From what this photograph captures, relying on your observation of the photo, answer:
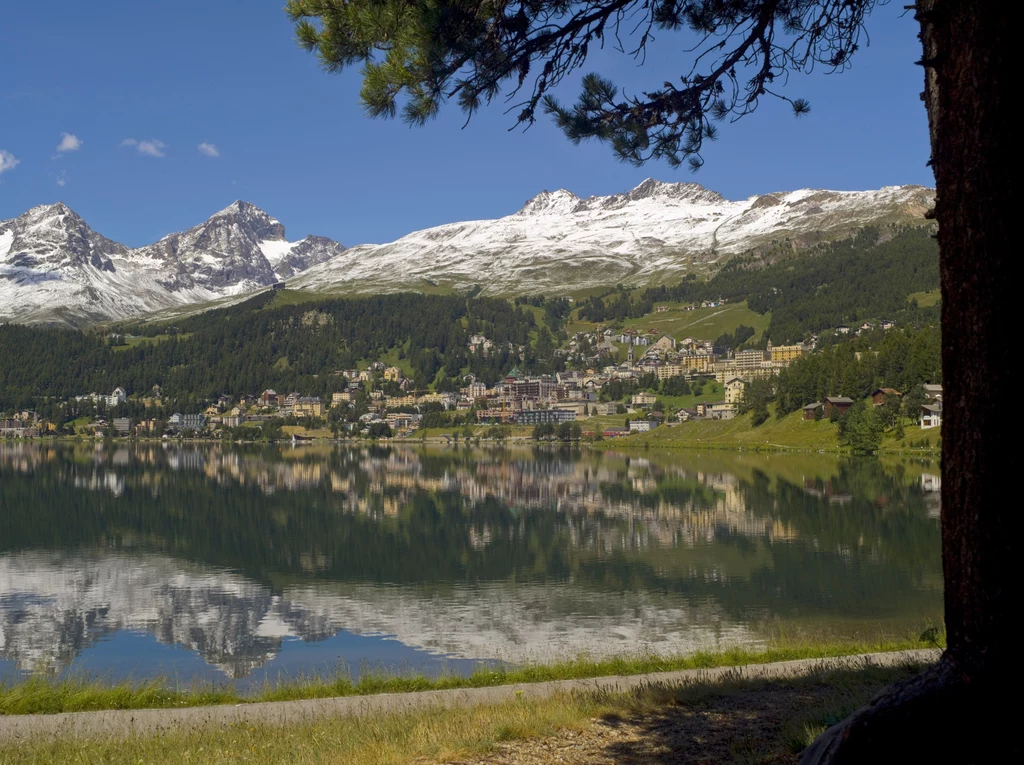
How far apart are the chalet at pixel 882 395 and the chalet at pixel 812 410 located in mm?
9619

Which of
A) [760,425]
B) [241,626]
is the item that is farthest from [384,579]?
[760,425]

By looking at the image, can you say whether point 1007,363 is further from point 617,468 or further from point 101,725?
point 617,468

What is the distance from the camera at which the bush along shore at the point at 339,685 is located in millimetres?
14094

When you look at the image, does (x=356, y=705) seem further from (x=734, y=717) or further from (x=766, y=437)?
(x=766, y=437)

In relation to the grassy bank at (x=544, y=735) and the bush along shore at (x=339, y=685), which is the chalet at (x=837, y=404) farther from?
the grassy bank at (x=544, y=735)

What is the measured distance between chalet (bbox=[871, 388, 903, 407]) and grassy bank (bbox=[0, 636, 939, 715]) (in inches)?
4184

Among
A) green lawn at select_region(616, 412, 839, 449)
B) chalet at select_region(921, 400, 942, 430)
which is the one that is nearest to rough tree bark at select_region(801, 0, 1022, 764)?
A: chalet at select_region(921, 400, 942, 430)

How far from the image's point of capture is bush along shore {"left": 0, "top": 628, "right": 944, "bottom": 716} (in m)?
14.1

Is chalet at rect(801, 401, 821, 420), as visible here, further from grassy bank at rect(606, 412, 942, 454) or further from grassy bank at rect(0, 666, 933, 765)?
grassy bank at rect(0, 666, 933, 765)

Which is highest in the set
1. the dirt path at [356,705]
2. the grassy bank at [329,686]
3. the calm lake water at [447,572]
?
the dirt path at [356,705]

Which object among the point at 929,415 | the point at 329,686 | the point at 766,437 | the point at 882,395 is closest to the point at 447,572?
the point at 329,686

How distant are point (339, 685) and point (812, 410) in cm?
12780

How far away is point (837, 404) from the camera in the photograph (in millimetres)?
127688

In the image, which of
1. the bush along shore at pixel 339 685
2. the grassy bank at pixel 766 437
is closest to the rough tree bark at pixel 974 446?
the bush along shore at pixel 339 685
